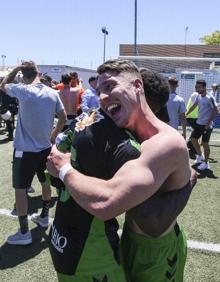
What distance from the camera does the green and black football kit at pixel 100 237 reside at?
1.69m

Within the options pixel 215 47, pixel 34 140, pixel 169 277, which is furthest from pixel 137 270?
pixel 215 47

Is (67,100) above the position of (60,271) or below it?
below

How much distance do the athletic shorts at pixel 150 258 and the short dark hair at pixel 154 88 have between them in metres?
0.68

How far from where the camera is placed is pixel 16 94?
436 centimetres

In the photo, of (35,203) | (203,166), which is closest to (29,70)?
(35,203)

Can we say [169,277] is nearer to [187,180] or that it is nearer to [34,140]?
[187,180]

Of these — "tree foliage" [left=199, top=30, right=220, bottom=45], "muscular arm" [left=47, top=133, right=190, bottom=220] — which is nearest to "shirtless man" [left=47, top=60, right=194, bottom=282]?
"muscular arm" [left=47, top=133, right=190, bottom=220]

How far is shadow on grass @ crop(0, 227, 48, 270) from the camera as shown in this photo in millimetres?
4035

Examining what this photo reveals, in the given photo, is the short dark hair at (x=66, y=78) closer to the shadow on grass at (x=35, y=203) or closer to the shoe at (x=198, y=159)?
the shadow on grass at (x=35, y=203)

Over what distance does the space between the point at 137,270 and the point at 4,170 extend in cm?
645

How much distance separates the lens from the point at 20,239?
14.4ft

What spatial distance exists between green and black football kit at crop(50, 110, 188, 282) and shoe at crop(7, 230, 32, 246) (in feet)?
8.32

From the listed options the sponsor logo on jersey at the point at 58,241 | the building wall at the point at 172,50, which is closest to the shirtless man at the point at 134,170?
the sponsor logo on jersey at the point at 58,241

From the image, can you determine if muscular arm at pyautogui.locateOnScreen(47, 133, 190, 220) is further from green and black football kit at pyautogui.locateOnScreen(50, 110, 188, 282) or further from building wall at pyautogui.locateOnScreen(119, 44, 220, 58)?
building wall at pyautogui.locateOnScreen(119, 44, 220, 58)
